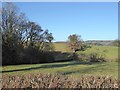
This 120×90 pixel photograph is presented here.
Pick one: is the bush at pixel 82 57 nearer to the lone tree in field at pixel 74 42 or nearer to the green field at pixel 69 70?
the lone tree in field at pixel 74 42

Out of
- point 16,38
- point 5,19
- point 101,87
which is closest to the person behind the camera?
point 101,87

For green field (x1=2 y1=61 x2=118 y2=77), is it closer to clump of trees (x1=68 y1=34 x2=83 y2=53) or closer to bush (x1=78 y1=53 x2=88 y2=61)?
clump of trees (x1=68 y1=34 x2=83 y2=53)

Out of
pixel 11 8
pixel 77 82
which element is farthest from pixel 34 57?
pixel 77 82

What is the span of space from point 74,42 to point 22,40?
764 cm

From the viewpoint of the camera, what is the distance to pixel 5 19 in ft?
76.9

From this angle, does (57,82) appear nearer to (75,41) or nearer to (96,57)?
(75,41)

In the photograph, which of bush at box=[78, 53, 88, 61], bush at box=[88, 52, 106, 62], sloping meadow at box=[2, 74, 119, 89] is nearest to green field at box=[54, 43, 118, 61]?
bush at box=[78, 53, 88, 61]

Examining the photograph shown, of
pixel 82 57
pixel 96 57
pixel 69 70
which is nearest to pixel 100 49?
pixel 96 57

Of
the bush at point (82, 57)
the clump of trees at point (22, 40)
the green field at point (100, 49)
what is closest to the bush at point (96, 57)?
the bush at point (82, 57)

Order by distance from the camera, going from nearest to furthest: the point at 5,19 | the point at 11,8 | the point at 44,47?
the point at 11,8 < the point at 5,19 < the point at 44,47

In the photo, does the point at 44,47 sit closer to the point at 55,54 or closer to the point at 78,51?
the point at 55,54

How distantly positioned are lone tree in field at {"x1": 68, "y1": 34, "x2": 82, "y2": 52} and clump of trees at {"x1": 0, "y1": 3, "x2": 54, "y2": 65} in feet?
7.64

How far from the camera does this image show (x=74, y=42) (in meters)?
33.4

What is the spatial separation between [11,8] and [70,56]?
545 inches
